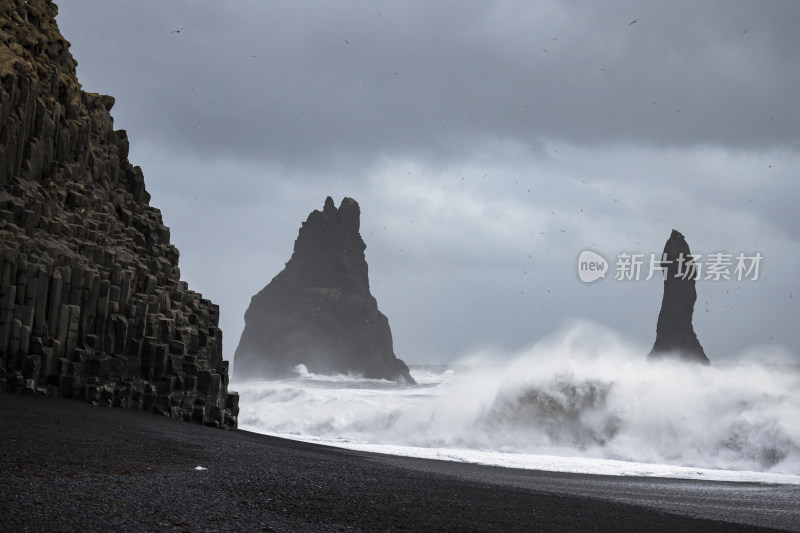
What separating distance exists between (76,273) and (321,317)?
283ft

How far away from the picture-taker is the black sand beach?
23.3ft

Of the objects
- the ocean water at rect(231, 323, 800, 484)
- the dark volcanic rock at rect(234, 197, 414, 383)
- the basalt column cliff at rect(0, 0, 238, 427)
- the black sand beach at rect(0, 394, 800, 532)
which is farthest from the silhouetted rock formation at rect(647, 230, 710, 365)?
the black sand beach at rect(0, 394, 800, 532)

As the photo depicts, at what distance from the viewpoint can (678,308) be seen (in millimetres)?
73062

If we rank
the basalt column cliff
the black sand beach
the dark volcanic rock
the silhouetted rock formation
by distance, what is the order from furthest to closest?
the dark volcanic rock < the silhouetted rock formation < the basalt column cliff < the black sand beach

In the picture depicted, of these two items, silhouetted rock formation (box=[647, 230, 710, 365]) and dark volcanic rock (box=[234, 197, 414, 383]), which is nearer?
silhouetted rock formation (box=[647, 230, 710, 365])

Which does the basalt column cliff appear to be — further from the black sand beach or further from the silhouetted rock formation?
the silhouetted rock formation

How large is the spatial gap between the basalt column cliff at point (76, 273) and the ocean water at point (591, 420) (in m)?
7.41

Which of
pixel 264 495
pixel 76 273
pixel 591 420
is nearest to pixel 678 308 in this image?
pixel 591 420

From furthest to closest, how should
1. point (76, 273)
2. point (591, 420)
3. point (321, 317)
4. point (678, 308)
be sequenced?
point (321, 317), point (678, 308), point (591, 420), point (76, 273)

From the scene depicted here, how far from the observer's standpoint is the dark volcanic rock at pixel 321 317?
344 ft

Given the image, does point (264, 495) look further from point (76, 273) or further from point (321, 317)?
point (321, 317)

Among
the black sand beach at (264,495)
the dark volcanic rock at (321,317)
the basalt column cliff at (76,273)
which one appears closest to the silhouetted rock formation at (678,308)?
the dark volcanic rock at (321,317)

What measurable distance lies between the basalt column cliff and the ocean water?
24.3ft

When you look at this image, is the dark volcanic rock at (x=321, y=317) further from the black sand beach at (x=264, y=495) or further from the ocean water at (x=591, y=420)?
the black sand beach at (x=264, y=495)
